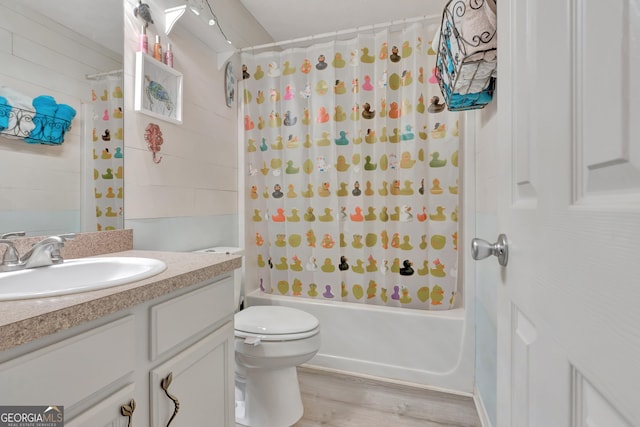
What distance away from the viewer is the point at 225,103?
2000 millimetres

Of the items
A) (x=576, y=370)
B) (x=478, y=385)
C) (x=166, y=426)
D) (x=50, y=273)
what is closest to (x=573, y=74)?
(x=576, y=370)

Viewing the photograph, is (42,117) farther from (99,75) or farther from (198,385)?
(198,385)

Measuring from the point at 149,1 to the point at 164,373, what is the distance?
156cm

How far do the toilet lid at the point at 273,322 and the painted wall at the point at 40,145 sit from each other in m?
0.78

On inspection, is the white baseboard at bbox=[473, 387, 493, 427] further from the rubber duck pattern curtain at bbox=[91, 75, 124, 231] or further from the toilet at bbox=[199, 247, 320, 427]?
the rubber duck pattern curtain at bbox=[91, 75, 124, 231]

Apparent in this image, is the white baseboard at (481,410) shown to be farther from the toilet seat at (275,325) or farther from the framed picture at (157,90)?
the framed picture at (157,90)

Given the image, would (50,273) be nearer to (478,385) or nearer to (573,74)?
(573,74)

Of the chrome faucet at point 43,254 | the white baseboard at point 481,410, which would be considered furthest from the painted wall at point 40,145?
the white baseboard at point 481,410

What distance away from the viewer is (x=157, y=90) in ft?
4.79

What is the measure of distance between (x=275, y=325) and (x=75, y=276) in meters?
0.79

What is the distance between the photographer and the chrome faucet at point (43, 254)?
867 mm

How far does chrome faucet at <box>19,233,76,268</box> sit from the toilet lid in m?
0.74

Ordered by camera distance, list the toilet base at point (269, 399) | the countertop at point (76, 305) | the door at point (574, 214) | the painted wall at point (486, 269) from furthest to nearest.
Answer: the toilet base at point (269, 399)
the painted wall at point (486, 269)
the countertop at point (76, 305)
the door at point (574, 214)

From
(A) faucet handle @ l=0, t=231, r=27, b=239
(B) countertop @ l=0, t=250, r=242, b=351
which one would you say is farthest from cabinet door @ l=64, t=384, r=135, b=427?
(A) faucet handle @ l=0, t=231, r=27, b=239
